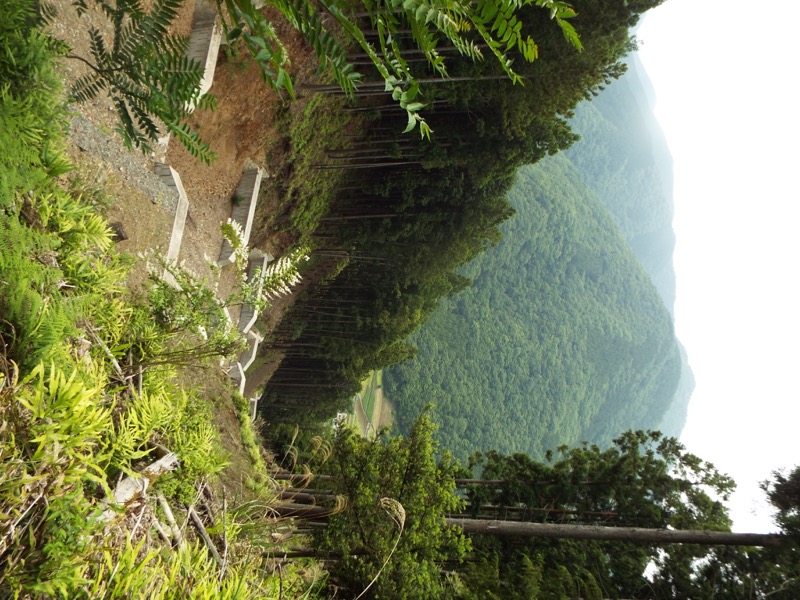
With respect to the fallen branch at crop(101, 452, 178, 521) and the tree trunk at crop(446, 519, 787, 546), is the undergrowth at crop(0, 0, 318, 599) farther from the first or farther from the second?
the tree trunk at crop(446, 519, 787, 546)

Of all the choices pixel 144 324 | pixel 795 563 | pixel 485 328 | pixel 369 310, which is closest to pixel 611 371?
pixel 485 328

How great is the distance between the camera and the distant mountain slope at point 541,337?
4950 centimetres

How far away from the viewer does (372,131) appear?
52.6 feet

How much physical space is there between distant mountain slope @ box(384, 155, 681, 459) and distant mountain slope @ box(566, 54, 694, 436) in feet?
99.4

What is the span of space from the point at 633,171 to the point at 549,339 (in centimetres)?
8592

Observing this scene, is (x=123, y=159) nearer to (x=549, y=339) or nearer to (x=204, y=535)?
(x=204, y=535)

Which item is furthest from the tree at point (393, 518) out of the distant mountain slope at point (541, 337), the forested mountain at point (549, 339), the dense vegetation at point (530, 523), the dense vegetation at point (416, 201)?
the forested mountain at point (549, 339)

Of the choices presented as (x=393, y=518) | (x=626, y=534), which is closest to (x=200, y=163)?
(x=393, y=518)

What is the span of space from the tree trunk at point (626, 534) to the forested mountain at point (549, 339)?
3666 cm

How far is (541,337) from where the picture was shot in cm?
6175

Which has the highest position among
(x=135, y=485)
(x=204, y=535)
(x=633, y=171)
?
(x=633, y=171)

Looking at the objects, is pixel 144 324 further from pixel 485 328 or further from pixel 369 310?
pixel 485 328

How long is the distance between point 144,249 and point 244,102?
15.3ft

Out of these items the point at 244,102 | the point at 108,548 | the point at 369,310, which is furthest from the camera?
the point at 369,310
